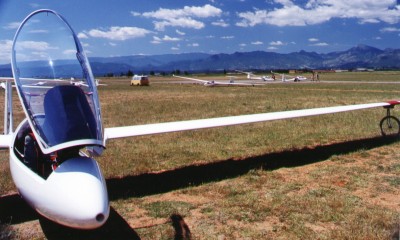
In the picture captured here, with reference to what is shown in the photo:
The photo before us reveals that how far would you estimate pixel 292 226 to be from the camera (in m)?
5.28

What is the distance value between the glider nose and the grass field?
1.28 meters

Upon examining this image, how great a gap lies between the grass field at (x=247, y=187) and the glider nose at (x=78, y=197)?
128 centimetres

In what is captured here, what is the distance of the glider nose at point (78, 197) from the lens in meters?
3.83

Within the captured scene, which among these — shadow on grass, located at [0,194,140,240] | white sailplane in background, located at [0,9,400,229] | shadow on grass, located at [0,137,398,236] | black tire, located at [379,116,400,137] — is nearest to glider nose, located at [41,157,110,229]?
white sailplane in background, located at [0,9,400,229]

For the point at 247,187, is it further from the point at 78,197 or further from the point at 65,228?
the point at 78,197

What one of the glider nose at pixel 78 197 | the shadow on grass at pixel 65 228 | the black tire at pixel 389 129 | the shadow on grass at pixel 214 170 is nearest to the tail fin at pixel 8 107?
the shadow on grass at pixel 65 228

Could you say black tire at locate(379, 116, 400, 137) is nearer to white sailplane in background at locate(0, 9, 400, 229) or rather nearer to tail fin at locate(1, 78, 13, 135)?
white sailplane in background at locate(0, 9, 400, 229)

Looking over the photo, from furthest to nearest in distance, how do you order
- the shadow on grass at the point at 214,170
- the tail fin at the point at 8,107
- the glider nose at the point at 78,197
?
the shadow on grass at the point at 214,170 → the tail fin at the point at 8,107 → the glider nose at the point at 78,197

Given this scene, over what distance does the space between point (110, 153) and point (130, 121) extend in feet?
20.5

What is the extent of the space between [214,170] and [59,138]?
14.7 ft

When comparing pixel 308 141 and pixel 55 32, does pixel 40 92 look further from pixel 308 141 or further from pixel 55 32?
pixel 308 141

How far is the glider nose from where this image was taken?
3.83 m

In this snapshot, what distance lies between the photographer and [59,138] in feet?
14.7

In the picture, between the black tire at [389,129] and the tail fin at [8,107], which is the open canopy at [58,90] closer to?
the tail fin at [8,107]
